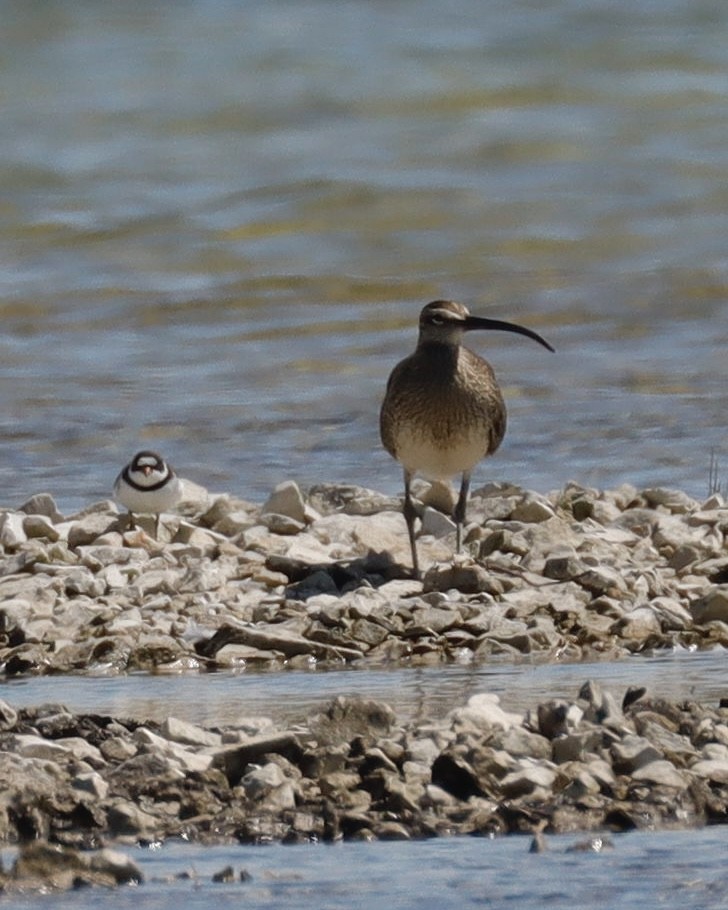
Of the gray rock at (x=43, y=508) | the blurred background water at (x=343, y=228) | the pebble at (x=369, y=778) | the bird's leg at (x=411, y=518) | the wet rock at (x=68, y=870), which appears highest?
the wet rock at (x=68, y=870)

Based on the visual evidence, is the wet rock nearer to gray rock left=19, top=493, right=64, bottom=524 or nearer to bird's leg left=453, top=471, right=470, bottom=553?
bird's leg left=453, top=471, right=470, bottom=553

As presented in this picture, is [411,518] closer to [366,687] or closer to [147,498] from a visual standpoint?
[147,498]

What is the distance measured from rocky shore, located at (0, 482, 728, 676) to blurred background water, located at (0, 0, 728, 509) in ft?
5.58

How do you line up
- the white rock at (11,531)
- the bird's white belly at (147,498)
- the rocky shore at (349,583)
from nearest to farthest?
the rocky shore at (349,583) → the white rock at (11,531) → the bird's white belly at (147,498)

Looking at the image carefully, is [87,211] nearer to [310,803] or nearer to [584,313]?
[584,313]

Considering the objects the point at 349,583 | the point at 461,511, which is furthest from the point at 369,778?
the point at 461,511

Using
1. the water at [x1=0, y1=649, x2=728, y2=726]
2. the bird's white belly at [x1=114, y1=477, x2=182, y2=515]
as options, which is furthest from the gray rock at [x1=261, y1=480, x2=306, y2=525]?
the water at [x1=0, y1=649, x2=728, y2=726]

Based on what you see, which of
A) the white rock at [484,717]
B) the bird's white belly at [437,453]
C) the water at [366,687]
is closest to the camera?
the white rock at [484,717]

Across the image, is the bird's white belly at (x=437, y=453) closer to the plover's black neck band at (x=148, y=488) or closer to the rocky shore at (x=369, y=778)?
the plover's black neck band at (x=148, y=488)

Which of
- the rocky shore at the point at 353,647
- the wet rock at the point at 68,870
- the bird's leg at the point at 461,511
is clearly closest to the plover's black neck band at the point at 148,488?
the rocky shore at the point at 353,647

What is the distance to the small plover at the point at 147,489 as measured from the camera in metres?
11.7

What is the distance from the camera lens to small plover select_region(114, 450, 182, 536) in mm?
11695

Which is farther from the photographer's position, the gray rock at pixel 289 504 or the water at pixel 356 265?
the gray rock at pixel 289 504

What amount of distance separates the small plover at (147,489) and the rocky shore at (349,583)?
14 centimetres
